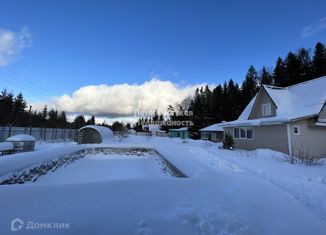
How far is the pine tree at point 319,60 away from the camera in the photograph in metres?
34.6

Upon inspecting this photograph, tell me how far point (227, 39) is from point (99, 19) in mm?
10741

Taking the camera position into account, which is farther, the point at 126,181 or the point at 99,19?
the point at 99,19

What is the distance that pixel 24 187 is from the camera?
462 centimetres

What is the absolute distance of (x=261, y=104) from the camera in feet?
60.8

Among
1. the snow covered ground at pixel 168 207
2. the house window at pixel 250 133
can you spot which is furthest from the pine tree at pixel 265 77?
the snow covered ground at pixel 168 207

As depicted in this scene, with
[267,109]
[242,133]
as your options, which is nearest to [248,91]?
[267,109]

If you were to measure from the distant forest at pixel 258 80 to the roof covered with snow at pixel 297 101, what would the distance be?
2174cm

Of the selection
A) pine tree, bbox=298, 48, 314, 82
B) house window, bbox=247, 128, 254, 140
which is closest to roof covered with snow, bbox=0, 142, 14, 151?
house window, bbox=247, 128, 254, 140

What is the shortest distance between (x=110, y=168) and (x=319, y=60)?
136 feet

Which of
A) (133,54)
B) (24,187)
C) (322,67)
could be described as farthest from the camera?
(322,67)

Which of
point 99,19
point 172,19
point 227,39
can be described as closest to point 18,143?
point 99,19

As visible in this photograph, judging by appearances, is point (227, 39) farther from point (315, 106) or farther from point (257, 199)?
point (257, 199)

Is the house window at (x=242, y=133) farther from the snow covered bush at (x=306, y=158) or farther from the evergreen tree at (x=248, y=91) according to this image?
the evergreen tree at (x=248, y=91)

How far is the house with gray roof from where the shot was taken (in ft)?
45.6
